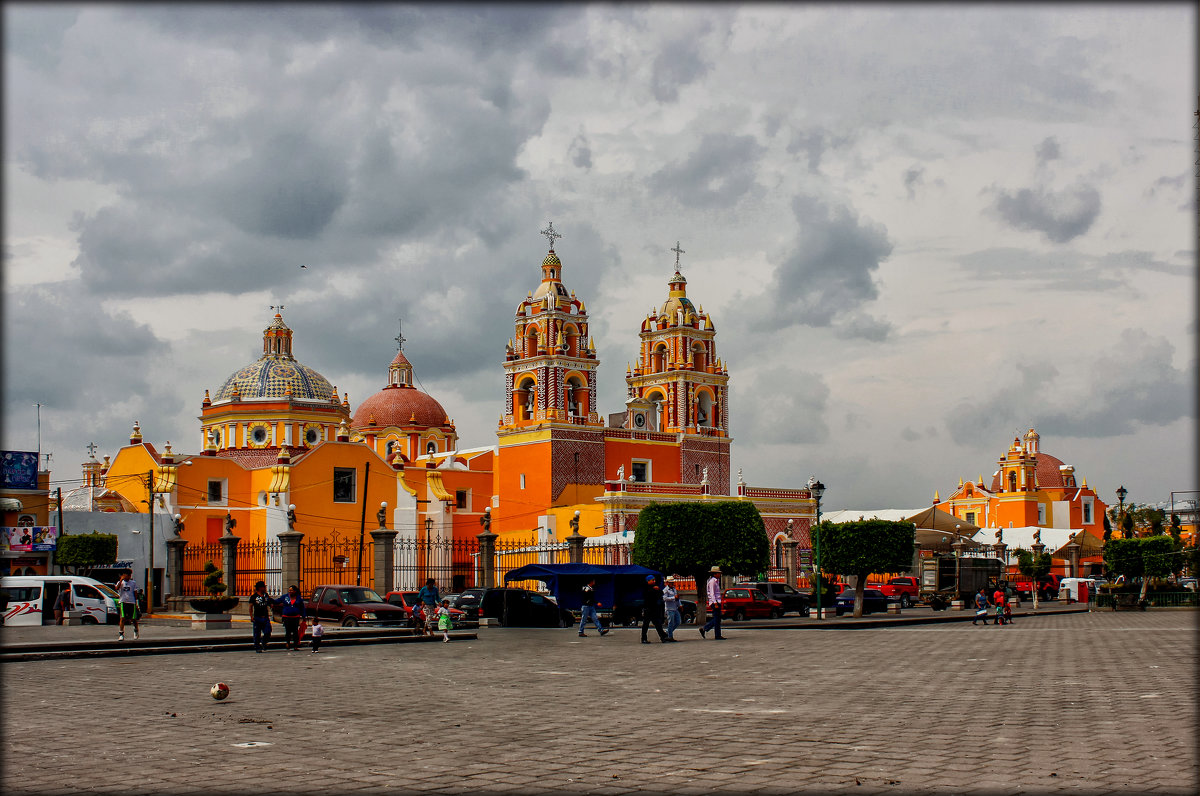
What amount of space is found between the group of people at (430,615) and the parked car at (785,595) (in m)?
13.4

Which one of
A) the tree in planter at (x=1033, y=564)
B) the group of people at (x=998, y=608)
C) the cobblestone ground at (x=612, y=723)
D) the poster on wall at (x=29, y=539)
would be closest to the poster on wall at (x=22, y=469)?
the poster on wall at (x=29, y=539)

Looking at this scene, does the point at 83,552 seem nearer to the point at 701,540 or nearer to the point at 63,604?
the point at 63,604

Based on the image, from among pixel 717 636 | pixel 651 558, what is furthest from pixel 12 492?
pixel 717 636

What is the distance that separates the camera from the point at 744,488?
205 ft

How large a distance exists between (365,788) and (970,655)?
13.3m

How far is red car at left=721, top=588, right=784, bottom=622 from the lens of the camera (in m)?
34.2

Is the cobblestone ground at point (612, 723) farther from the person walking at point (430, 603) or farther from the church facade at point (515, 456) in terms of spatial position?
the church facade at point (515, 456)

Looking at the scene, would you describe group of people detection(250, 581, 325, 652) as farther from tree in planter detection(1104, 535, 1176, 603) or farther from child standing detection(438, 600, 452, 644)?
tree in planter detection(1104, 535, 1176, 603)

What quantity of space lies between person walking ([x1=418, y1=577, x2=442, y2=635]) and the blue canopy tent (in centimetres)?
345

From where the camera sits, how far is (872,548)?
37.6 meters

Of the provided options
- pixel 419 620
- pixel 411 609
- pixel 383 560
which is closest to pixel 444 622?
pixel 419 620

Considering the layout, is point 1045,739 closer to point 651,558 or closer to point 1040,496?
point 651,558

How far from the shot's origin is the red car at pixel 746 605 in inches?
1345

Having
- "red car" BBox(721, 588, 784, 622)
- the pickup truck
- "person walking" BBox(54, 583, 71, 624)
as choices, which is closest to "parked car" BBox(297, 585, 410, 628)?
"person walking" BBox(54, 583, 71, 624)
